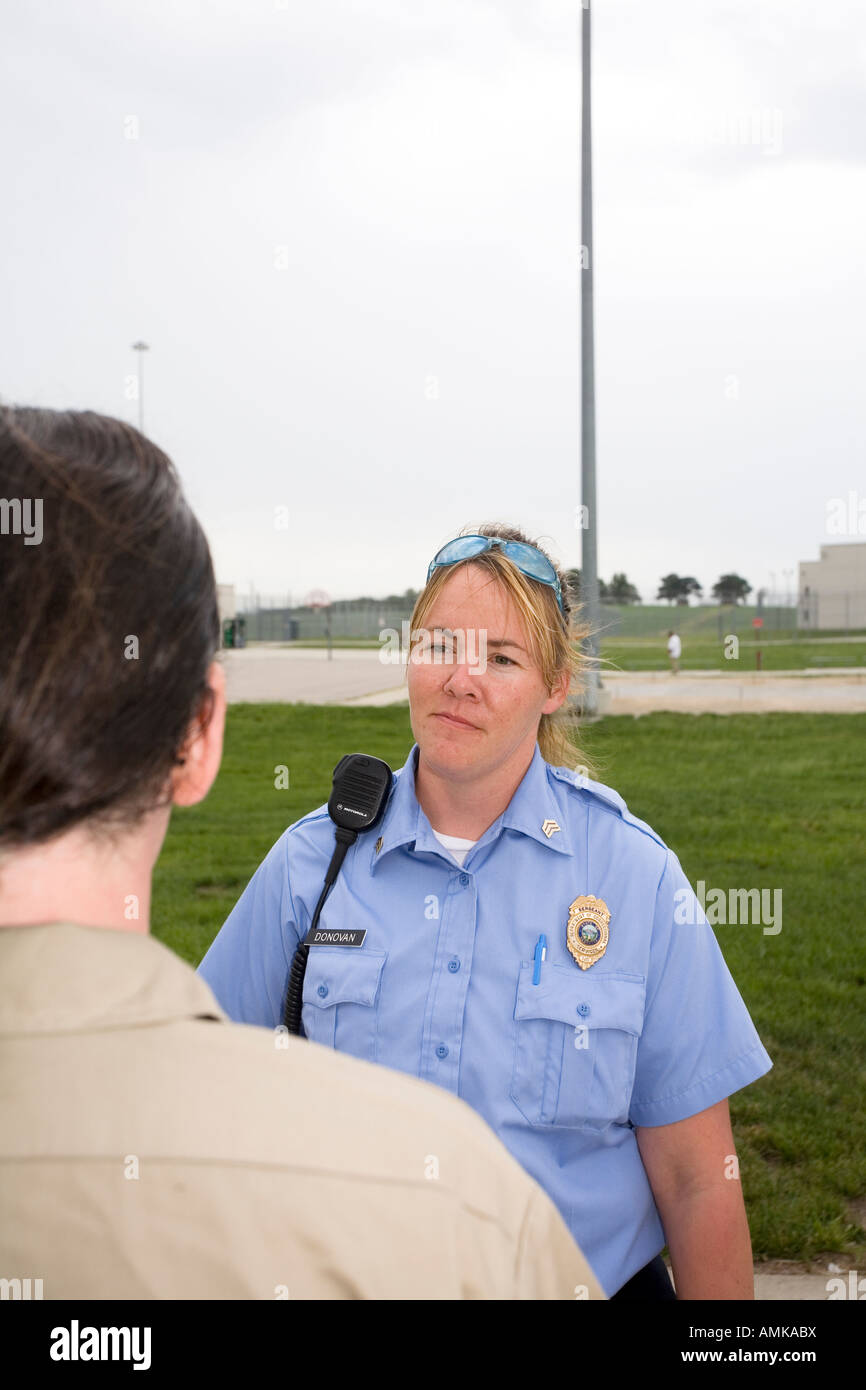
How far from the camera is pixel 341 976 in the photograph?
2.24 m

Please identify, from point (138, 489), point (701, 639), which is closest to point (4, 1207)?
point (138, 489)

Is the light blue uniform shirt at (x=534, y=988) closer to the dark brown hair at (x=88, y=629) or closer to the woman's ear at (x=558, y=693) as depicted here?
the woman's ear at (x=558, y=693)

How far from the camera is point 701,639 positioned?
161ft

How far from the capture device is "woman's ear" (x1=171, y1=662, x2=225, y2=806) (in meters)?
1.10

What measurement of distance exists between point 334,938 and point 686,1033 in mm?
720

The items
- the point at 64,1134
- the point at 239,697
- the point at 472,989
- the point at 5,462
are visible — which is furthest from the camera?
the point at 239,697

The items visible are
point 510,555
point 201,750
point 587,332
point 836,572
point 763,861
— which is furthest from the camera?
point 836,572

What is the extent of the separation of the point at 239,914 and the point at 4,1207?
1573 millimetres

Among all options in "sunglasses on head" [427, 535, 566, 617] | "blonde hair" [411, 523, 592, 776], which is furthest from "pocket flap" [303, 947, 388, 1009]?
"sunglasses on head" [427, 535, 566, 617]

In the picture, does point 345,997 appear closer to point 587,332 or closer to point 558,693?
point 558,693

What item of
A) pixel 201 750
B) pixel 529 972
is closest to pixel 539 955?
pixel 529 972

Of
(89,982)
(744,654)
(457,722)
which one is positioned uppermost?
(744,654)

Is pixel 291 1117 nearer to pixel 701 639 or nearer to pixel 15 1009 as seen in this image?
pixel 15 1009

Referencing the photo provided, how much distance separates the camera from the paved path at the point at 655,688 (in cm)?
1875
